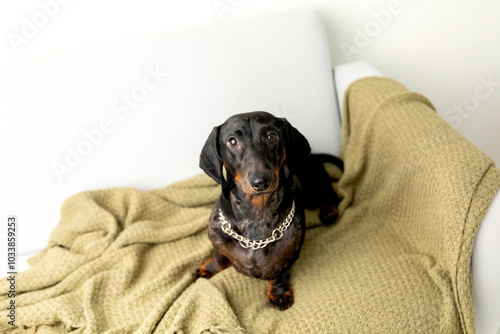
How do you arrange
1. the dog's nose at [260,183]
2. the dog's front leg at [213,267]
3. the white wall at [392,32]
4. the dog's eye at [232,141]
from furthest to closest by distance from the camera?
the white wall at [392,32] → the dog's front leg at [213,267] → the dog's eye at [232,141] → the dog's nose at [260,183]

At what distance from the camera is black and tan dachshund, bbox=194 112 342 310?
140 centimetres

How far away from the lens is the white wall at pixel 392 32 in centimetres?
210

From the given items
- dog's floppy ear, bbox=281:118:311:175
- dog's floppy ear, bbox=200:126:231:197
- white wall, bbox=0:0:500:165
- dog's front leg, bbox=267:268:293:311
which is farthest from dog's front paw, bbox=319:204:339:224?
white wall, bbox=0:0:500:165

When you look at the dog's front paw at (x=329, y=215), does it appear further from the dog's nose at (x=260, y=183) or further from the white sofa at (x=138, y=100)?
the dog's nose at (x=260, y=183)

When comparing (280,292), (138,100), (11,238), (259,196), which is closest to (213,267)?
(280,292)

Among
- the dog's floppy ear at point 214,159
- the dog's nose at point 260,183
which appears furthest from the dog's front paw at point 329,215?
the dog's nose at point 260,183

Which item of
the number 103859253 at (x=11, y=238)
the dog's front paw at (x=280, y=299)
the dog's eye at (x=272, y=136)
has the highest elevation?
the dog's eye at (x=272, y=136)

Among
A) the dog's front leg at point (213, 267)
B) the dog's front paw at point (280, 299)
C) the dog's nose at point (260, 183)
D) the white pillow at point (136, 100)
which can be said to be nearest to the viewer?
the dog's nose at point (260, 183)

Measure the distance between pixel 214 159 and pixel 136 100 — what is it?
747mm

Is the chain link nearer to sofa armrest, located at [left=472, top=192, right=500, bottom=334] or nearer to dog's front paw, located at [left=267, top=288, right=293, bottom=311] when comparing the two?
dog's front paw, located at [left=267, top=288, right=293, bottom=311]

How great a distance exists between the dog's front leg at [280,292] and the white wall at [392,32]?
1.29 meters

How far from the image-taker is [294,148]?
1.56 meters

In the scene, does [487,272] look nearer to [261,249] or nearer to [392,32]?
[261,249]

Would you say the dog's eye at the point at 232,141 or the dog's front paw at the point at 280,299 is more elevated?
the dog's eye at the point at 232,141
